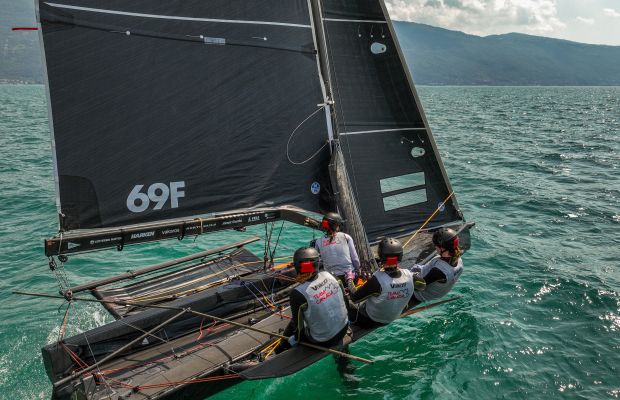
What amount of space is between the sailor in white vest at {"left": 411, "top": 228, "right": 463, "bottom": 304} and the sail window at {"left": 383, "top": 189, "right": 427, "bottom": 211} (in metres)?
2.38

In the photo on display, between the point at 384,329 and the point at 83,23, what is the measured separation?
770 centimetres

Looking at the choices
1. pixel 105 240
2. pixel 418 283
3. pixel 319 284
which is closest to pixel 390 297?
pixel 418 283

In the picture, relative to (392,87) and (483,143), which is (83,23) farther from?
(483,143)

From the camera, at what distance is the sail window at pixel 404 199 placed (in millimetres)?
10703

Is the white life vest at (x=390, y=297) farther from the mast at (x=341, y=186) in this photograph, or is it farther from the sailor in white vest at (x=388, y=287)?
the mast at (x=341, y=186)

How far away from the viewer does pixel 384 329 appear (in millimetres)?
10055

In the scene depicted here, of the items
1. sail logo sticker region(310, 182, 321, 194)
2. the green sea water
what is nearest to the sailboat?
sail logo sticker region(310, 182, 321, 194)

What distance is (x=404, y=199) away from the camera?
1087cm

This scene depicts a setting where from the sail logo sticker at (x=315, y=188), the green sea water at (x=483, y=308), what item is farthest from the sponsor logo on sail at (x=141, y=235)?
the sail logo sticker at (x=315, y=188)

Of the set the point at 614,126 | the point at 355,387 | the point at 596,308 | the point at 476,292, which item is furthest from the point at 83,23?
the point at 614,126

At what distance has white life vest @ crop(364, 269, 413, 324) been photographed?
24.3ft

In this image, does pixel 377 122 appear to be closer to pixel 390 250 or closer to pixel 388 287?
pixel 390 250

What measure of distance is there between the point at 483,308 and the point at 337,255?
171 inches

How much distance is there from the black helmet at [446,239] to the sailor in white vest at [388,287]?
0.72 m
